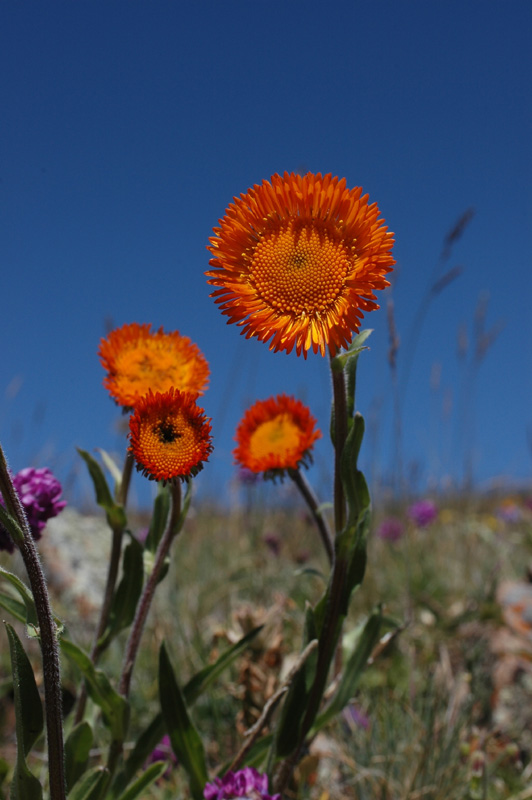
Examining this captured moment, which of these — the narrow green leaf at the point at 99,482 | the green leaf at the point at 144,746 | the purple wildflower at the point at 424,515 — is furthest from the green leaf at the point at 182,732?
the purple wildflower at the point at 424,515

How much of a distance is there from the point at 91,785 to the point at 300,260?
117 cm

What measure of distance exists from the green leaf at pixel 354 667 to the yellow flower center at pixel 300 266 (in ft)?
2.94

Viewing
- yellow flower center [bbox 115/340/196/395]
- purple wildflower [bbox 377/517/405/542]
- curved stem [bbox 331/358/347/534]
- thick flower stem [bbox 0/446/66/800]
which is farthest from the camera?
purple wildflower [bbox 377/517/405/542]

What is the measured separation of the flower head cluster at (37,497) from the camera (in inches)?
63.6

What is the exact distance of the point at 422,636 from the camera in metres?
3.40

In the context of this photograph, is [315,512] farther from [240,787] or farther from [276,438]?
[240,787]

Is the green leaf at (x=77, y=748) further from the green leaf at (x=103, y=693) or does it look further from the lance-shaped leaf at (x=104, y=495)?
the lance-shaped leaf at (x=104, y=495)

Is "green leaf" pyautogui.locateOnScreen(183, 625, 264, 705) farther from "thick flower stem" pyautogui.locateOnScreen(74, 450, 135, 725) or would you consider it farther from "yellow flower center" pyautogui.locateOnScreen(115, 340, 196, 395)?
"yellow flower center" pyautogui.locateOnScreen(115, 340, 196, 395)

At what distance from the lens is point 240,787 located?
1.50 meters

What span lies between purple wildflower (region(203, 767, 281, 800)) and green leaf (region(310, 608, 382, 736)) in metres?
0.20

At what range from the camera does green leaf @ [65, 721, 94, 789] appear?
149 cm

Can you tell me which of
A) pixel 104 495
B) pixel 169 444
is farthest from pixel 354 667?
pixel 169 444

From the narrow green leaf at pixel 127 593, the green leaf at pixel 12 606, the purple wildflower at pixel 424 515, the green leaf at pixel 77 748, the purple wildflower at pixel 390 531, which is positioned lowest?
the green leaf at pixel 77 748

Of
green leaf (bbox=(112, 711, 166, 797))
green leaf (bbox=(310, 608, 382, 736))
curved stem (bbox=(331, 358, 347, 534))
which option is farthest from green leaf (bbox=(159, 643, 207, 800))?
curved stem (bbox=(331, 358, 347, 534))
